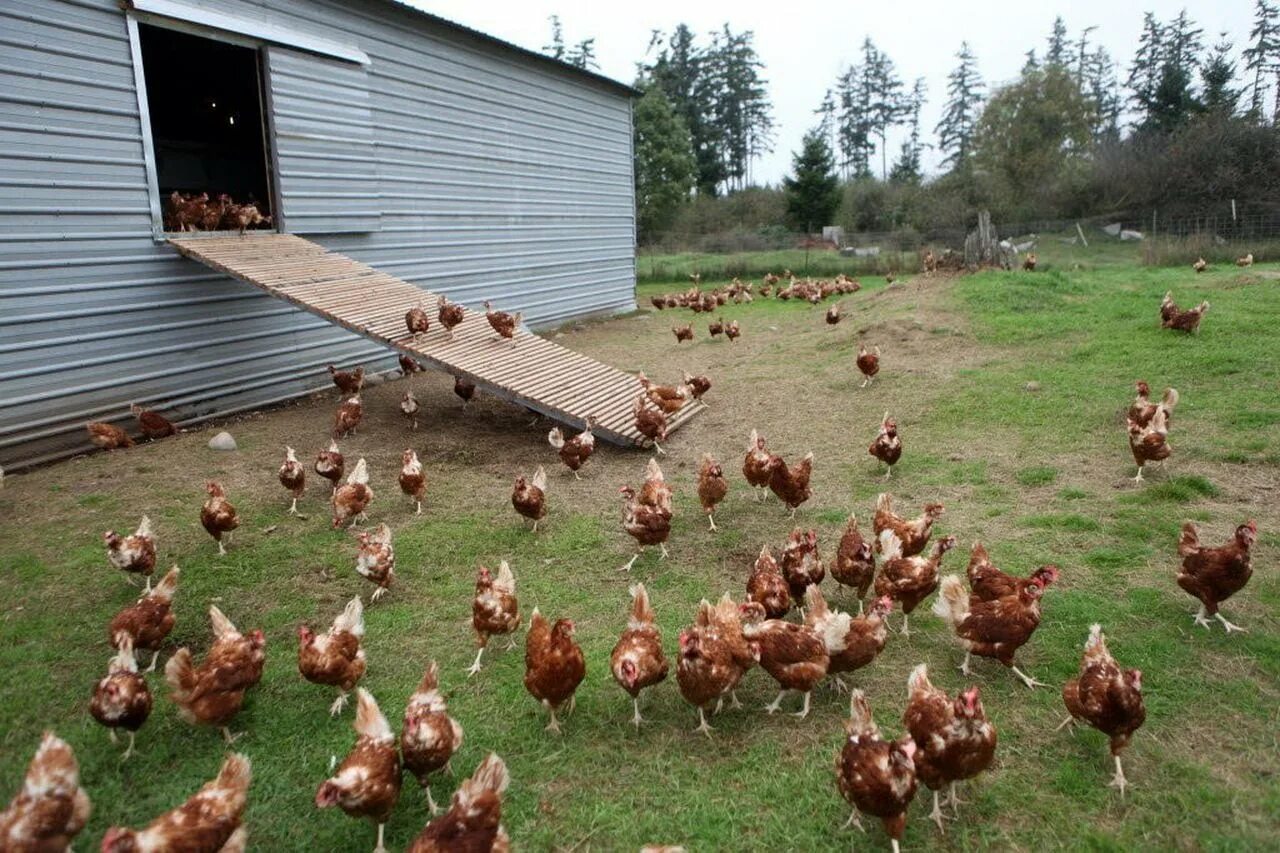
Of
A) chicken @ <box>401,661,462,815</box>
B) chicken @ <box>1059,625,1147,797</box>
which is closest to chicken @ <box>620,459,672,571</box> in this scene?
chicken @ <box>401,661,462,815</box>

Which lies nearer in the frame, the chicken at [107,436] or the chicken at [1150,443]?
the chicken at [1150,443]

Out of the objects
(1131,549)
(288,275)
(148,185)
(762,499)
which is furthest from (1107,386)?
(148,185)

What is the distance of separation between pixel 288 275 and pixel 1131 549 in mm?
8832

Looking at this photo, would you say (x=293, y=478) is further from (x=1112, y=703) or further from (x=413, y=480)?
(x=1112, y=703)

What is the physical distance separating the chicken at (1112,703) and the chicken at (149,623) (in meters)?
4.87

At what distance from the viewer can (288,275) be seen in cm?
892

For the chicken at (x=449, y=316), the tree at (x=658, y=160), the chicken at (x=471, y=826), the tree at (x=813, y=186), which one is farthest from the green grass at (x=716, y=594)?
the tree at (x=658, y=160)

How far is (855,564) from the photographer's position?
476cm

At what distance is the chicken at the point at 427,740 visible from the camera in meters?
3.25

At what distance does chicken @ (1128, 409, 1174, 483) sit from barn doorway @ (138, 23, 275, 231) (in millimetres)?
10707

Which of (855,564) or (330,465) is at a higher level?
(330,465)

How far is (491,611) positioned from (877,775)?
2.33 meters

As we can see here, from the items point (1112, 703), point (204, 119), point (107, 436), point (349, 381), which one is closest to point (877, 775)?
point (1112, 703)

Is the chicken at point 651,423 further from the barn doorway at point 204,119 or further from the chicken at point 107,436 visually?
the barn doorway at point 204,119
